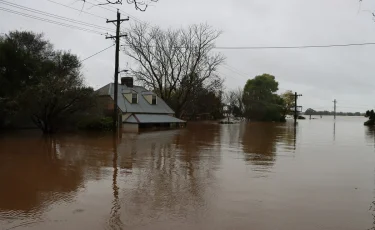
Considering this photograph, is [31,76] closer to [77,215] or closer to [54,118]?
[54,118]

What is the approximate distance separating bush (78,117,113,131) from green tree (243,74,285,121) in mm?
50051

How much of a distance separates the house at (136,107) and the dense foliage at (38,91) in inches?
181

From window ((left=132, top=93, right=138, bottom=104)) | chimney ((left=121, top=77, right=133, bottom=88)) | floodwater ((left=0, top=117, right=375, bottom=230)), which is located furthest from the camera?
chimney ((left=121, top=77, right=133, bottom=88))

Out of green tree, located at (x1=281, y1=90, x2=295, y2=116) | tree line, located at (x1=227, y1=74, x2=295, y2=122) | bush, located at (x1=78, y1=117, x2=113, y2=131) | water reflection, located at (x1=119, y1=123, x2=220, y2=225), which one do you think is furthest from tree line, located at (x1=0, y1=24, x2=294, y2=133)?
green tree, located at (x1=281, y1=90, x2=295, y2=116)

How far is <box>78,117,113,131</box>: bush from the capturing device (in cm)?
3058

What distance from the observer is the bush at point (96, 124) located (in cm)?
3058

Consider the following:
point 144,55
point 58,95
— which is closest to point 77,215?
point 58,95

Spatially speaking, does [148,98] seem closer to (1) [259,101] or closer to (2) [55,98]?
(2) [55,98]

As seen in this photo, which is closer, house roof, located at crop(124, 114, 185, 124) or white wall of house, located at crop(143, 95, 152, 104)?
house roof, located at crop(124, 114, 185, 124)

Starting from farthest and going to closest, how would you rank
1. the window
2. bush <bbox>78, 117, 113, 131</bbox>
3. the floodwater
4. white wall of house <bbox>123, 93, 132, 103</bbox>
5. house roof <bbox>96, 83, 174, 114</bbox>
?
the window < white wall of house <bbox>123, 93, 132, 103</bbox> < house roof <bbox>96, 83, 174, 114</bbox> < bush <bbox>78, 117, 113, 131</bbox> < the floodwater

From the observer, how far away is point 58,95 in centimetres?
2486

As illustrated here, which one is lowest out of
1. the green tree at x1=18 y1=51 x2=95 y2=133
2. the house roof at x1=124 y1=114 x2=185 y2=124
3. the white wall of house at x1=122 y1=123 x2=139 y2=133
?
the white wall of house at x1=122 y1=123 x2=139 y2=133

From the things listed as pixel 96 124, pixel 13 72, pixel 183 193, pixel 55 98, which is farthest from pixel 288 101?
pixel 183 193

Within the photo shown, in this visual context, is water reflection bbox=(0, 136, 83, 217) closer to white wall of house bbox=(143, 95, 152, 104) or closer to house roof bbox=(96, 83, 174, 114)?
house roof bbox=(96, 83, 174, 114)
